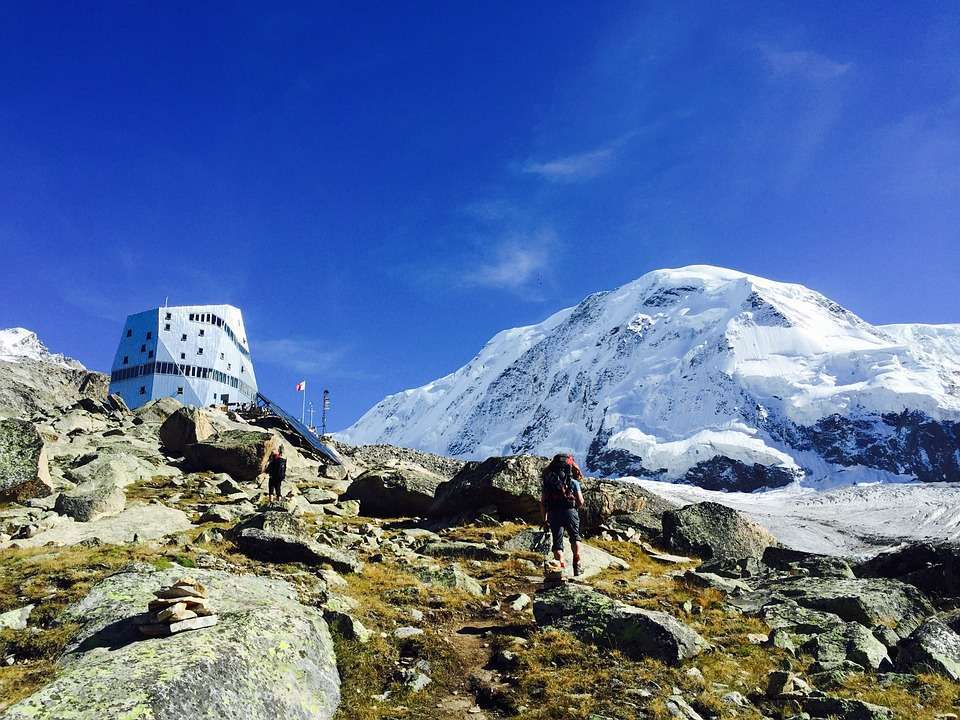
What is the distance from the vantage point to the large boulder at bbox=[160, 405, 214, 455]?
34.1 m

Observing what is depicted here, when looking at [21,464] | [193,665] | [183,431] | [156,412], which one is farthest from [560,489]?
[156,412]

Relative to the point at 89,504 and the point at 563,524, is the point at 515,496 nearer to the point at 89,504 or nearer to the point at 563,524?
the point at 563,524

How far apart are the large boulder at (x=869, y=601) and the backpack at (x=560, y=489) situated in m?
4.58

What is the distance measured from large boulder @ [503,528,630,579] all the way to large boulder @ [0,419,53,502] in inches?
546

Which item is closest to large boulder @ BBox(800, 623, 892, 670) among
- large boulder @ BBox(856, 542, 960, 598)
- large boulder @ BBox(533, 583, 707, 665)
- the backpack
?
large boulder @ BBox(533, 583, 707, 665)

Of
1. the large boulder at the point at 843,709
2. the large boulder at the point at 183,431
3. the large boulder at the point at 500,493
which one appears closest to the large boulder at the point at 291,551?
the large boulder at the point at 843,709

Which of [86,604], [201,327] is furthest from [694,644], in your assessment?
[201,327]

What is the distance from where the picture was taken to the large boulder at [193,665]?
6.84 metres

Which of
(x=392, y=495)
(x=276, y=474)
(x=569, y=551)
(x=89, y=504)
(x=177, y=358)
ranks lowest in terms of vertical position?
(x=569, y=551)

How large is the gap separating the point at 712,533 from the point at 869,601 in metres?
8.60

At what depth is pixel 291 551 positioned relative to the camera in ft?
45.1

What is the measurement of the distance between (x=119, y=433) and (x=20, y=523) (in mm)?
21535

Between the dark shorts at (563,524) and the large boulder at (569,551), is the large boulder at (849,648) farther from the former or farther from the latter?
the large boulder at (569,551)

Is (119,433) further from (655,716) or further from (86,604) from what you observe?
(655,716)
